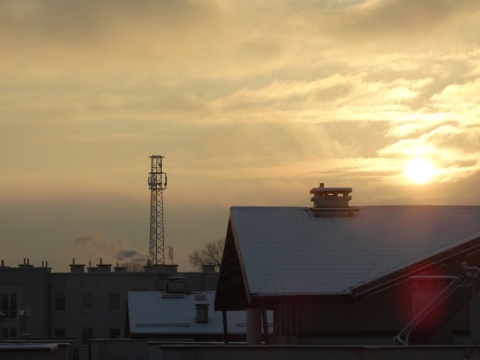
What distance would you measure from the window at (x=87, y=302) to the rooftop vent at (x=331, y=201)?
64085 millimetres

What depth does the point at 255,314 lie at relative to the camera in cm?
4681

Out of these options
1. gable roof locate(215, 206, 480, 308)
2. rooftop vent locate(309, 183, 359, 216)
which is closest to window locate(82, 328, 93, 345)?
gable roof locate(215, 206, 480, 308)

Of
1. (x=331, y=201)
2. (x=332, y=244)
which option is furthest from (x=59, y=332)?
(x=332, y=244)

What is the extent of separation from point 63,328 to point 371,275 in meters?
70.5

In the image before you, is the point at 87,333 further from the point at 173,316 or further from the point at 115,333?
the point at 173,316

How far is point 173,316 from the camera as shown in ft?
257

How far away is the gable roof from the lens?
127 feet

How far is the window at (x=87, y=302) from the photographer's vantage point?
351 feet

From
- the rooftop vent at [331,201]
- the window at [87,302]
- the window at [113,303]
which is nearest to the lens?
the rooftop vent at [331,201]

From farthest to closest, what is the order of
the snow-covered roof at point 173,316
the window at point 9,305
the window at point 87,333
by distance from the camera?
the window at point 87,333, the window at point 9,305, the snow-covered roof at point 173,316

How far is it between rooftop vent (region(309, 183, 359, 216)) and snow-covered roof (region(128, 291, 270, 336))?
1090 inches

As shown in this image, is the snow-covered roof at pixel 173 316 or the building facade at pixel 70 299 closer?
the snow-covered roof at pixel 173 316

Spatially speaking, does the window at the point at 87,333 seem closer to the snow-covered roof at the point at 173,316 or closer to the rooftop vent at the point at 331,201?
the snow-covered roof at the point at 173,316

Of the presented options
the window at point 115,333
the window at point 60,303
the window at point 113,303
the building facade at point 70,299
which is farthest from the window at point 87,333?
the window at point 60,303
